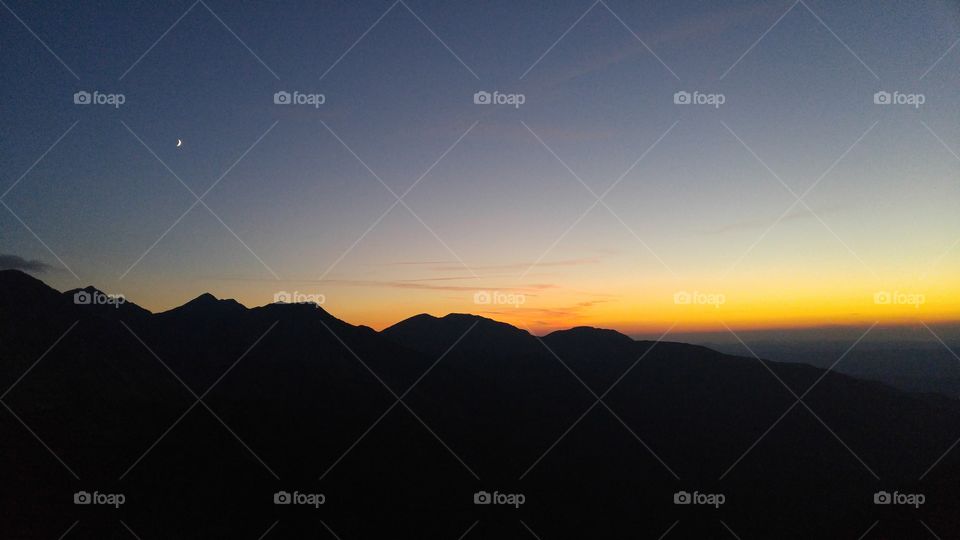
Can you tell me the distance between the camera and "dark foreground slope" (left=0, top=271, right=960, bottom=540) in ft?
92.1

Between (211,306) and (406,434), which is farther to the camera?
(211,306)

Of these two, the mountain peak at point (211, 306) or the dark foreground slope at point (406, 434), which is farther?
the mountain peak at point (211, 306)

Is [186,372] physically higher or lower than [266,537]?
higher

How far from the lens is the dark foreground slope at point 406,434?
92.1ft

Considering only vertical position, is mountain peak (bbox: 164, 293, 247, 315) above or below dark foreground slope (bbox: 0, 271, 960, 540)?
above

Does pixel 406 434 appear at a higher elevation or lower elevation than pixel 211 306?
lower

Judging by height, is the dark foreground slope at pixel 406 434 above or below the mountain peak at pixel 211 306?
below

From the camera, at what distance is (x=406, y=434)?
134ft

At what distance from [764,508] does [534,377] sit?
19232mm

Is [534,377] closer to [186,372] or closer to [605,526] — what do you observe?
[605,526]

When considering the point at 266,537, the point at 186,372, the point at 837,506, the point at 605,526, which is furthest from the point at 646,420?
the point at 186,372

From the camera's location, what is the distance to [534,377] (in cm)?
4462

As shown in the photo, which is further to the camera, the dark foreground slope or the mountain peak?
the mountain peak

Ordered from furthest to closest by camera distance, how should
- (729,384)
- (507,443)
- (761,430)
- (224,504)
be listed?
(761,430) → (729,384) → (507,443) → (224,504)
